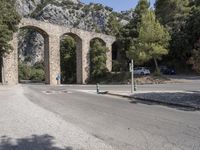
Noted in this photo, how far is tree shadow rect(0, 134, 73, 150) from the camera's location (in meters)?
8.55

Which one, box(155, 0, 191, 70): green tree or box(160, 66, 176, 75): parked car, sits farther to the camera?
box(155, 0, 191, 70): green tree

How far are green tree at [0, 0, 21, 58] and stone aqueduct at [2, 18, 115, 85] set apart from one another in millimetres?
2919

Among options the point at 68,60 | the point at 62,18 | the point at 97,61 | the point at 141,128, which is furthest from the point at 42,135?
the point at 62,18

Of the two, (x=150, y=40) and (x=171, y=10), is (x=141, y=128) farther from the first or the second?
(x=171, y=10)

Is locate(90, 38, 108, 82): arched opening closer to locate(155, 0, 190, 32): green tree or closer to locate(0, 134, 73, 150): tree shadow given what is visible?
locate(155, 0, 190, 32): green tree

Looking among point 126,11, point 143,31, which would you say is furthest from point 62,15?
point 143,31

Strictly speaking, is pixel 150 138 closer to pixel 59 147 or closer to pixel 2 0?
pixel 59 147

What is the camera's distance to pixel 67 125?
11.9m

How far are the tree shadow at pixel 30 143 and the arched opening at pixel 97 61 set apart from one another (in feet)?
158

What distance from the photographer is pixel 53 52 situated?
53.3 m

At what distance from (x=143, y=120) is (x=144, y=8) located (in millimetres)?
46454

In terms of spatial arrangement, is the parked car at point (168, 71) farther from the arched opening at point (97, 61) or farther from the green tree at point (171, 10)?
the arched opening at point (97, 61)


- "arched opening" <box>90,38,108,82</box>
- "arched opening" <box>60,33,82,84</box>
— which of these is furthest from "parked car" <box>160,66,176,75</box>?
"arched opening" <box>60,33,82,84</box>

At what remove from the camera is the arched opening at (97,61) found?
2295 inches
